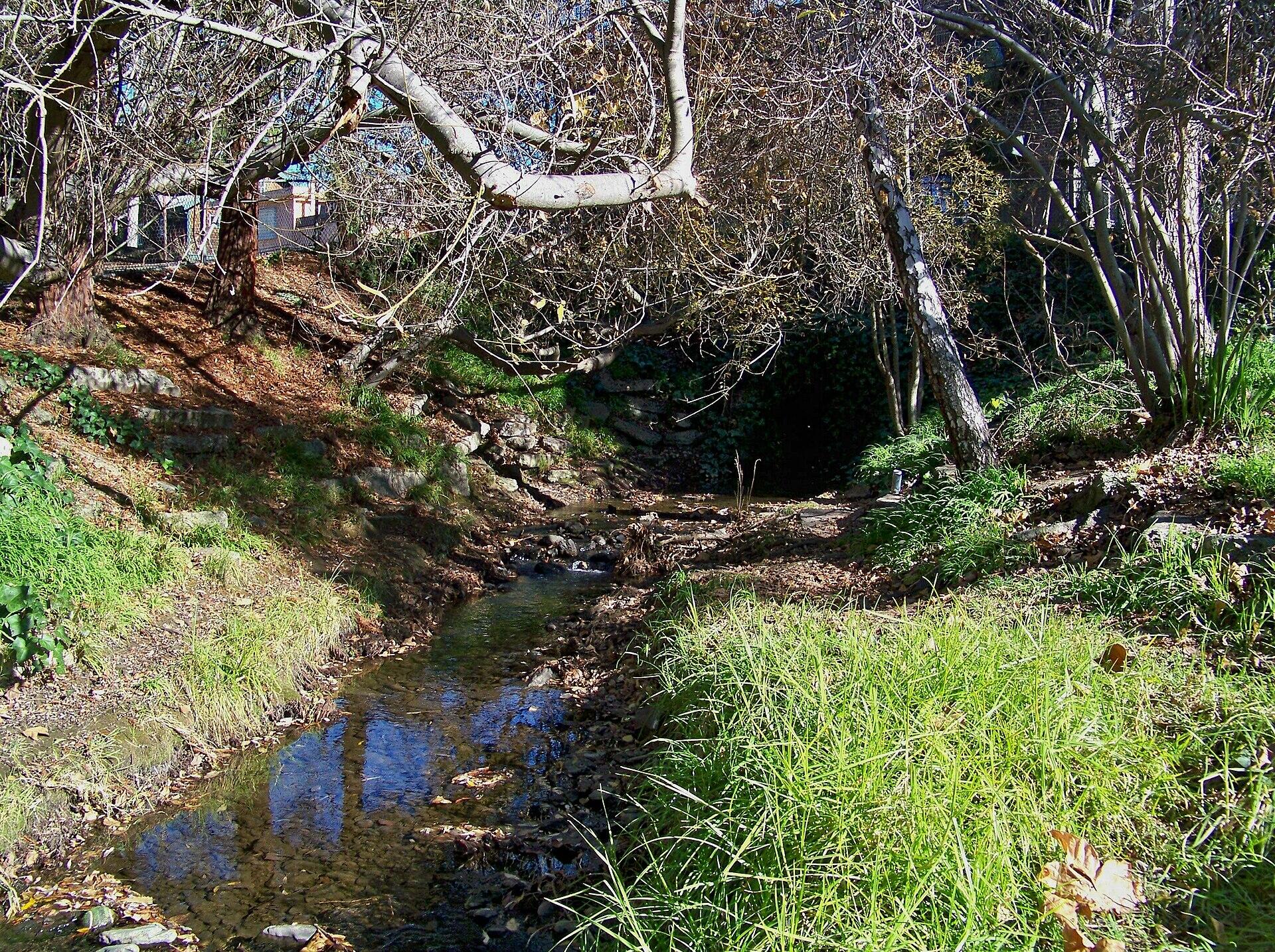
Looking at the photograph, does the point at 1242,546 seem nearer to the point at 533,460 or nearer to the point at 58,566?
the point at 58,566

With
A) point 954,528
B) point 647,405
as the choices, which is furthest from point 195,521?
point 647,405

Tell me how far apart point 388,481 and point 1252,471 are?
291 inches

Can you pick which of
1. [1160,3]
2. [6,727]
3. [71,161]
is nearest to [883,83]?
[1160,3]

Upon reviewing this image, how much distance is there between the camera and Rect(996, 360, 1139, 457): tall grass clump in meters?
7.43

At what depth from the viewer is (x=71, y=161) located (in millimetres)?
6215

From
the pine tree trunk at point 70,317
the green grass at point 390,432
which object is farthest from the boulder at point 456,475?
the pine tree trunk at point 70,317

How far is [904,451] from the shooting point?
980 cm

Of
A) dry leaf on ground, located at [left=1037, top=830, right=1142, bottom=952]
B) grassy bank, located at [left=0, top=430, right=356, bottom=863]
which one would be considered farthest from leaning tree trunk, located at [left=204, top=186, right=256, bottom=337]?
dry leaf on ground, located at [left=1037, top=830, right=1142, bottom=952]

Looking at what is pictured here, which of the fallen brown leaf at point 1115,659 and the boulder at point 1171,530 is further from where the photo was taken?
the boulder at point 1171,530

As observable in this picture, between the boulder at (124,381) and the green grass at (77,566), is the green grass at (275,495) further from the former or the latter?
the boulder at (124,381)

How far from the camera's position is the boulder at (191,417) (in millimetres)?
8148

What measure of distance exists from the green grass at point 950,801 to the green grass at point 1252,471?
1567mm

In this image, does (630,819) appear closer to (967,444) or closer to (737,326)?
(967,444)

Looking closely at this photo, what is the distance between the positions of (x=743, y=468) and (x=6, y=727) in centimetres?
1130
